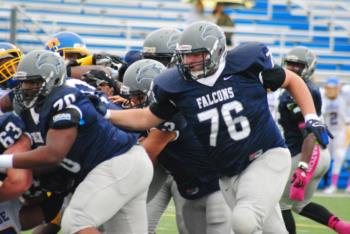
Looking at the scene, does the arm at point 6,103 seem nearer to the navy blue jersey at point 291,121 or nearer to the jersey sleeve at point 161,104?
the jersey sleeve at point 161,104

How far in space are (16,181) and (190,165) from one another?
1264 mm

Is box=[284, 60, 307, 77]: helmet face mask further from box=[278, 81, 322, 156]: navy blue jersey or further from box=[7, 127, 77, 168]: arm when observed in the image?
box=[7, 127, 77, 168]: arm

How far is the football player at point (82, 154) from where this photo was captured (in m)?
4.76

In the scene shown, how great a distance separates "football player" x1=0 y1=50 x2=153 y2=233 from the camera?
4758mm

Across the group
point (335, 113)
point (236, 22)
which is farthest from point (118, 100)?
point (236, 22)

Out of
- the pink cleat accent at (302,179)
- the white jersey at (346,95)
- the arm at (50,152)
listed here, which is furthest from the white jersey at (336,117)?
the arm at (50,152)

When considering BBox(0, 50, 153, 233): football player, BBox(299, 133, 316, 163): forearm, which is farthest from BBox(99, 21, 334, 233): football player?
BBox(299, 133, 316, 163): forearm

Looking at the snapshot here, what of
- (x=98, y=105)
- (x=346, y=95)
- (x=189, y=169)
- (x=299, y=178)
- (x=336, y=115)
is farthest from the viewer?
(x=346, y=95)

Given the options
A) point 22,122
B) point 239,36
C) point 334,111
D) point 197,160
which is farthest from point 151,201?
point 239,36

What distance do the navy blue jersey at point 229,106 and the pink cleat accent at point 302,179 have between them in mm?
1224

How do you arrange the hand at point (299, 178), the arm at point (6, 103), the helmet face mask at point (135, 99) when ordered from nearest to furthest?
the arm at point (6, 103) < the helmet face mask at point (135, 99) < the hand at point (299, 178)

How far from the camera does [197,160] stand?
5773mm

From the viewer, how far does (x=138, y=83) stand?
5.80 m

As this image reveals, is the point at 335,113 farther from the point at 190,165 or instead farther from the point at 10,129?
the point at 10,129
